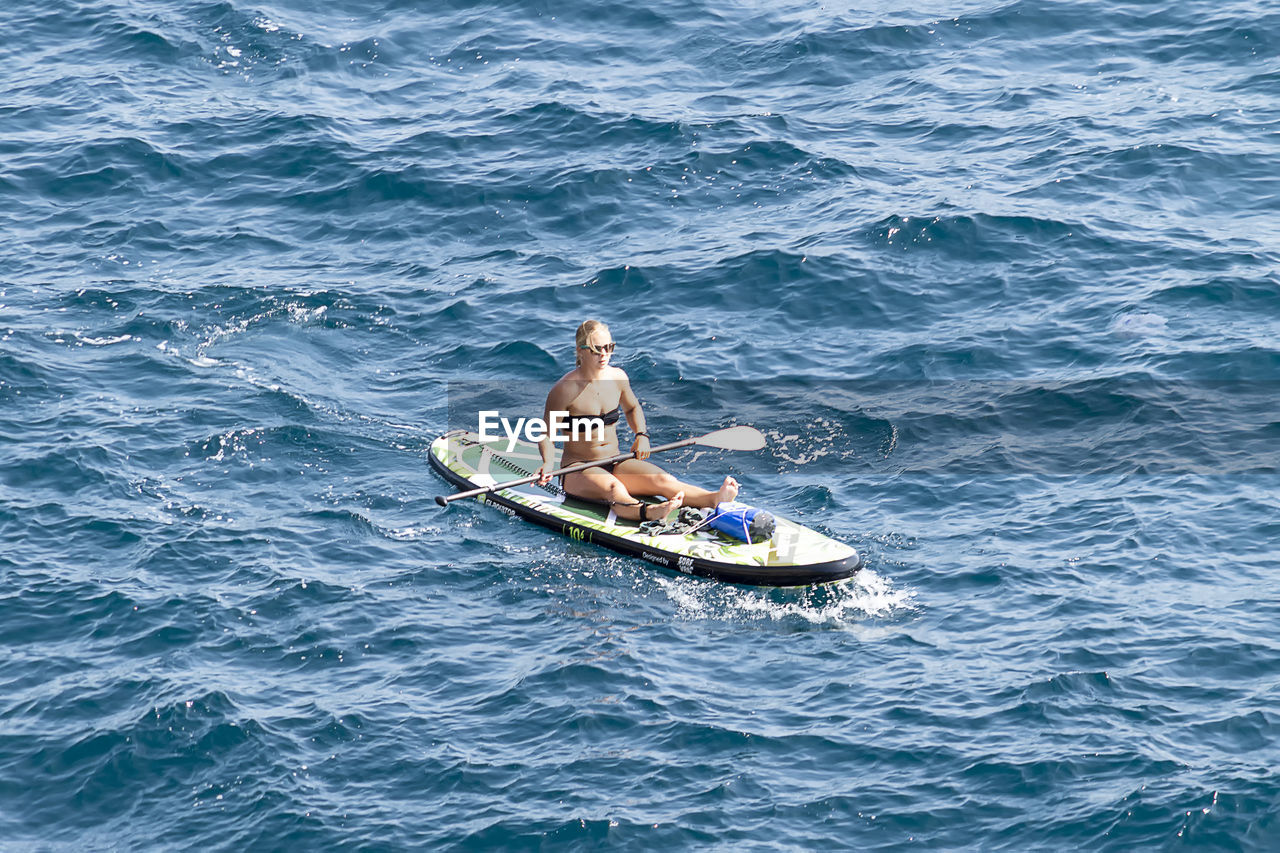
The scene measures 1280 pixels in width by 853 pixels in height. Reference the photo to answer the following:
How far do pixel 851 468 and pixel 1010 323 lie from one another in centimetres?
419

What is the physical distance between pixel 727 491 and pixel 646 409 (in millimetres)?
3308

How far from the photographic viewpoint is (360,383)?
2172cm

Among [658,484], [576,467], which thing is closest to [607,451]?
[576,467]

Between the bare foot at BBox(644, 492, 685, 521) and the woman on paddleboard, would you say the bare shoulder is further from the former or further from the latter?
the bare foot at BBox(644, 492, 685, 521)

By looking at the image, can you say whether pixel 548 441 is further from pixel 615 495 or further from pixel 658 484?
pixel 658 484

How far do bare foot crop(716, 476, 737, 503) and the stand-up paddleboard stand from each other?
42 centimetres

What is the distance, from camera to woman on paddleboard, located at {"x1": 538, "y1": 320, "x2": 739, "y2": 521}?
18.3m

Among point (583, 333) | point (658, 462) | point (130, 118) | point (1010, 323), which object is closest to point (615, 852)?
point (583, 333)

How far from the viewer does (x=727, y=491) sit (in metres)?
18.3

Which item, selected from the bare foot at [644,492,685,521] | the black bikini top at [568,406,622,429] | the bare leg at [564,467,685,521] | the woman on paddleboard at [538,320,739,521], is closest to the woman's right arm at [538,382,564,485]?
the woman on paddleboard at [538,320,739,521]

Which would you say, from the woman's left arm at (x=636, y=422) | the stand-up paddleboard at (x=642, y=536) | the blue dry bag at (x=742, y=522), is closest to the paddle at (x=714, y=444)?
Answer: the woman's left arm at (x=636, y=422)

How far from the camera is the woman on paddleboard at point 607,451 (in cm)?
1831

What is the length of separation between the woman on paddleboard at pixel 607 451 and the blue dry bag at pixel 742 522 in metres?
0.21

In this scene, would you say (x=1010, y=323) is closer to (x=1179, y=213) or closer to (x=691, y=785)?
(x=1179, y=213)
